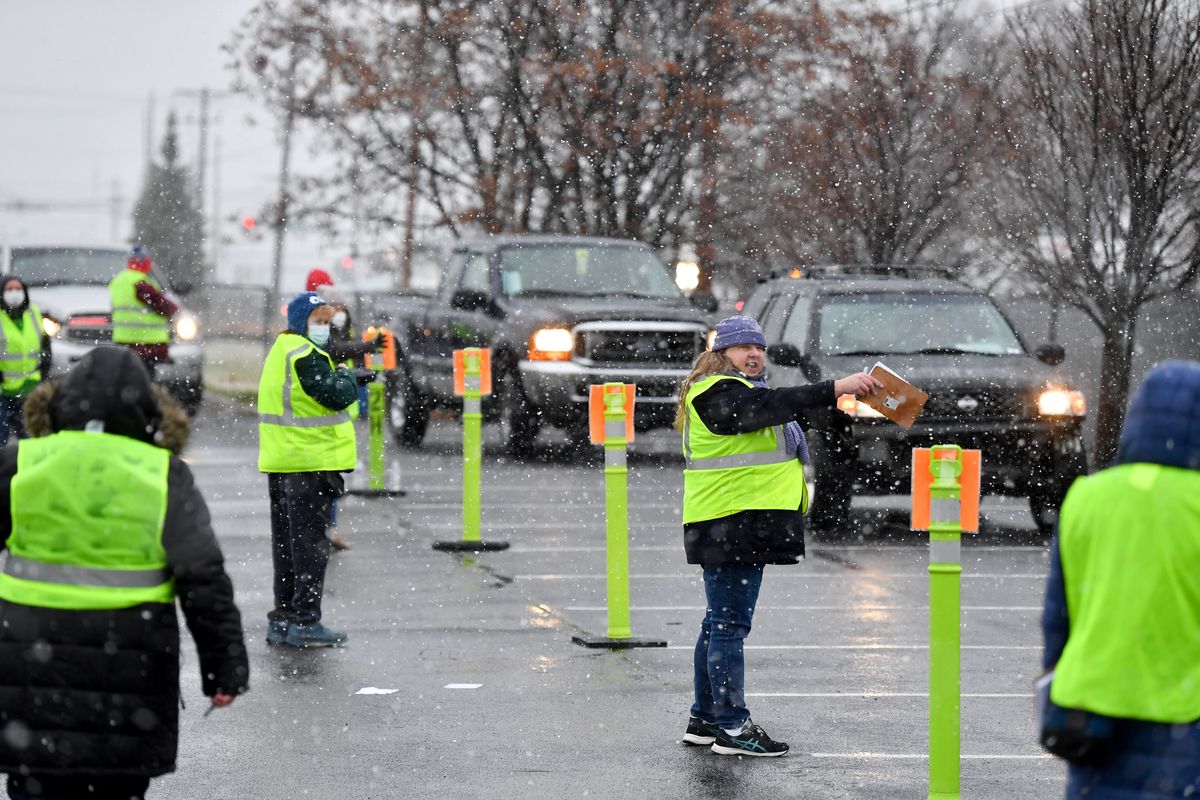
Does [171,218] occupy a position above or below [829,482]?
above

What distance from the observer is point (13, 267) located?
2620 centimetres

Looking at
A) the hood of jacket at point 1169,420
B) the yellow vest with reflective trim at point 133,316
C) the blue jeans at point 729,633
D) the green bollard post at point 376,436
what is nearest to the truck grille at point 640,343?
the green bollard post at point 376,436

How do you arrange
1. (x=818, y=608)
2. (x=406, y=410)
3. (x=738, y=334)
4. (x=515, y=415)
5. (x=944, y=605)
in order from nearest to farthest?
(x=944, y=605) → (x=738, y=334) → (x=818, y=608) → (x=515, y=415) → (x=406, y=410)

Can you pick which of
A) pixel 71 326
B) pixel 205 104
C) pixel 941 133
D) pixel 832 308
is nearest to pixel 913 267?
pixel 832 308

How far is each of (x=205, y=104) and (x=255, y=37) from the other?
44981 millimetres

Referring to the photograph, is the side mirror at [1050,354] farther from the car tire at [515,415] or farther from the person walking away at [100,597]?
the person walking away at [100,597]

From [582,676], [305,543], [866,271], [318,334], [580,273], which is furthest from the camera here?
[580,273]

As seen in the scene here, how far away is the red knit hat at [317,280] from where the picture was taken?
14.9m

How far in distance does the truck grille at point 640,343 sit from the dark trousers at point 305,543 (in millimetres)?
9872

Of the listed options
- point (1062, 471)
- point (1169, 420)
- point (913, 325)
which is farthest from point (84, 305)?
point (1169, 420)

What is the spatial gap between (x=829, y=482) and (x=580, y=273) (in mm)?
7363

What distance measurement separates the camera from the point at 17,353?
674 inches

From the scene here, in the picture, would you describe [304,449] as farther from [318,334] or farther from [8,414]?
[8,414]

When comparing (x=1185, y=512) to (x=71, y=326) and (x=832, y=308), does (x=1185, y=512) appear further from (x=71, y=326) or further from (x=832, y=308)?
(x=71, y=326)
